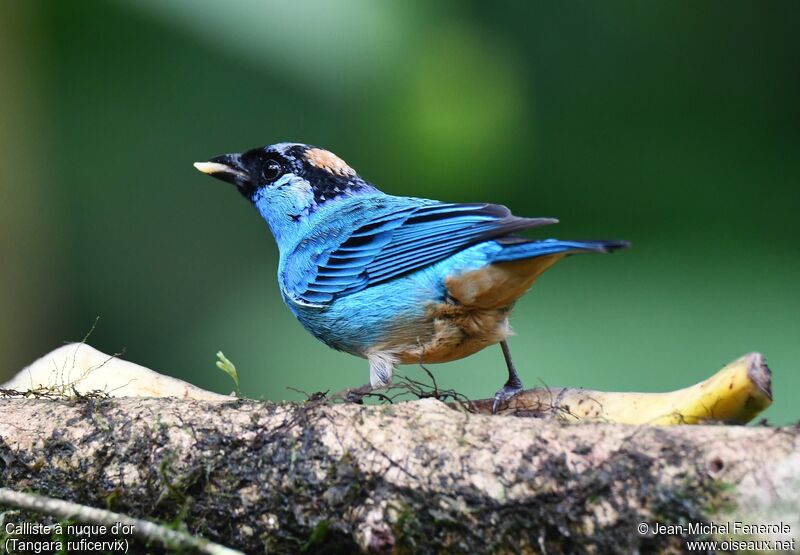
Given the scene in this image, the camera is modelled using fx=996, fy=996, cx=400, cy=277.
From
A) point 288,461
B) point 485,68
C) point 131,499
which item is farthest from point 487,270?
point 485,68

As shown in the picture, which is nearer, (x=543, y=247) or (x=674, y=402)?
(x=674, y=402)

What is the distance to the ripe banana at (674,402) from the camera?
2807mm

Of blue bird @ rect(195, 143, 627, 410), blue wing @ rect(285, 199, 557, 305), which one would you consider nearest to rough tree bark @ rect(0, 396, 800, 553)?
blue bird @ rect(195, 143, 627, 410)

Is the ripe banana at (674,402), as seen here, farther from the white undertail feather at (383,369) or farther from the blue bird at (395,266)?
the white undertail feather at (383,369)

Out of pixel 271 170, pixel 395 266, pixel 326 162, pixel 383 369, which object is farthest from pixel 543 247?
pixel 271 170

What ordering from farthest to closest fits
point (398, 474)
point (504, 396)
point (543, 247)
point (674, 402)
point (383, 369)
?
1. point (383, 369)
2. point (504, 396)
3. point (543, 247)
4. point (674, 402)
5. point (398, 474)

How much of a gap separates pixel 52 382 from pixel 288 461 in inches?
52.5

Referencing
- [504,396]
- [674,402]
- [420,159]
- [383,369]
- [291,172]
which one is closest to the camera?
[674,402]

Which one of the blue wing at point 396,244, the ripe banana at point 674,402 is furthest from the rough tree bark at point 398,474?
the blue wing at point 396,244

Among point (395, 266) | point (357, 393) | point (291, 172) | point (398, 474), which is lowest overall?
point (357, 393)

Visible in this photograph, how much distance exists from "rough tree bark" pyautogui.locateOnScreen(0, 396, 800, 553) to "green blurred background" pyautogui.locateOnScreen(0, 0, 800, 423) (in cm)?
207

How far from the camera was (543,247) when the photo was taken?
10.8 feet

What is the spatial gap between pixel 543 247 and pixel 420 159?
8.18 ft

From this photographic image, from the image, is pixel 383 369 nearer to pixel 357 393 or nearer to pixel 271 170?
pixel 357 393
